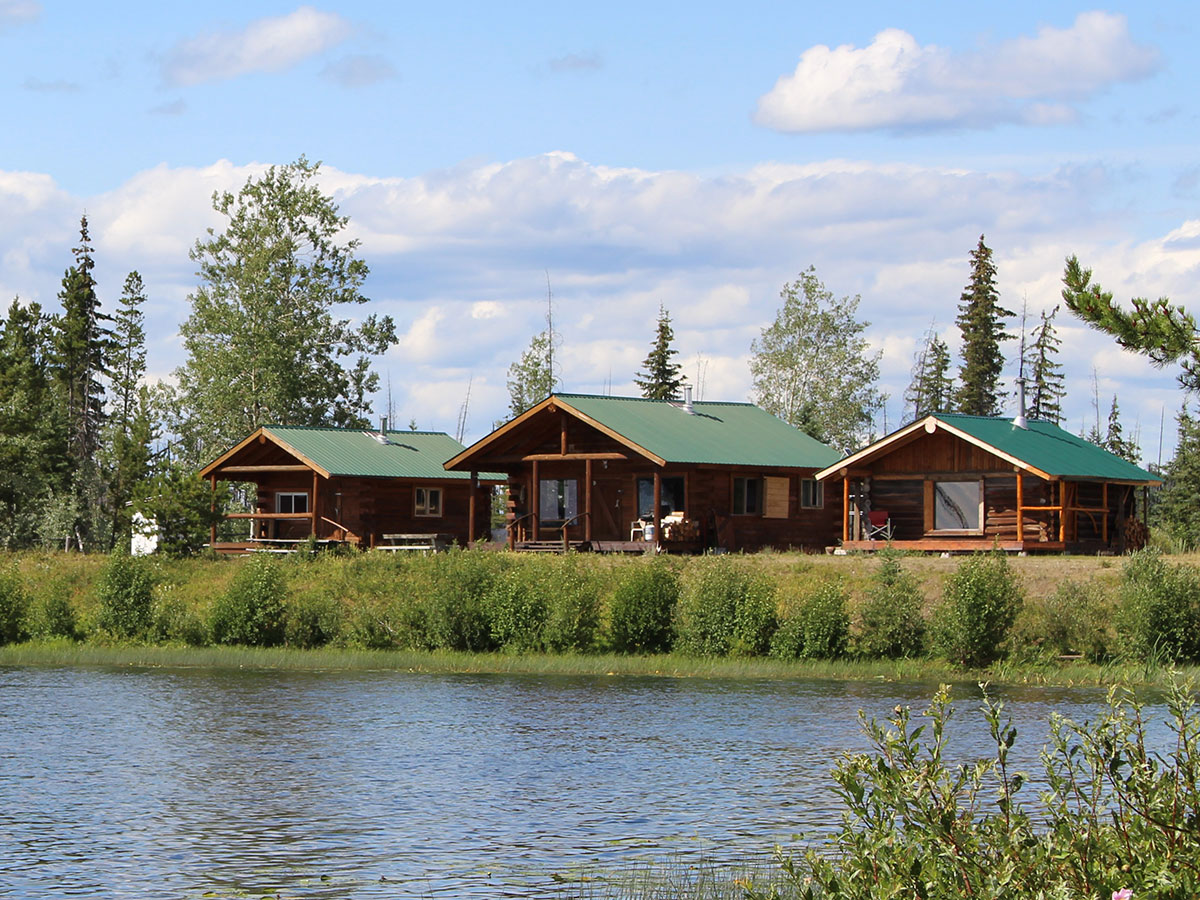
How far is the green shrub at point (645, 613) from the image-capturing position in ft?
117

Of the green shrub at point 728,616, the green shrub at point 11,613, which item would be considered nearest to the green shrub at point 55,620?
the green shrub at point 11,613

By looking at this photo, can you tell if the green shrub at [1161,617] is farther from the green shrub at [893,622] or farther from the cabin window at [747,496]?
the cabin window at [747,496]

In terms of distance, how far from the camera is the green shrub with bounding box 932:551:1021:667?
3206cm

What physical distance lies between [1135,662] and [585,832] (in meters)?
17.9

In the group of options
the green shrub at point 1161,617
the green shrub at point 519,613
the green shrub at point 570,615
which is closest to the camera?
the green shrub at point 1161,617

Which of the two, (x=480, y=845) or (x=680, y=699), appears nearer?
(x=480, y=845)

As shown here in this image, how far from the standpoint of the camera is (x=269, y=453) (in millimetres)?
54656

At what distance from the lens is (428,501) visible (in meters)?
55.5

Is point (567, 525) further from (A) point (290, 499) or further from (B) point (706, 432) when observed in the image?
(A) point (290, 499)

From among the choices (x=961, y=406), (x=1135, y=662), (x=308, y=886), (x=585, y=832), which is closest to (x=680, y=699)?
(x=1135, y=662)

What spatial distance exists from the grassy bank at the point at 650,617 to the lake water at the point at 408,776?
2588mm

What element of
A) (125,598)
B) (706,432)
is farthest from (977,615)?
(125,598)

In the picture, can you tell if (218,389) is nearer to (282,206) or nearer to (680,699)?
(282,206)

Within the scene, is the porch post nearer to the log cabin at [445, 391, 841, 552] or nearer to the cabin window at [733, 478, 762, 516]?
the log cabin at [445, 391, 841, 552]
